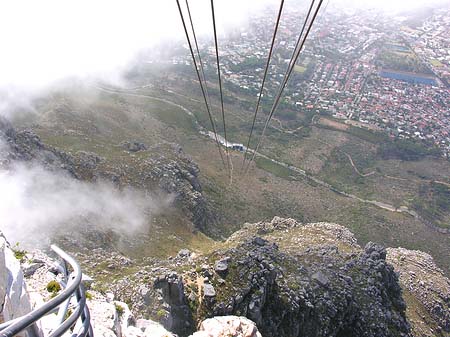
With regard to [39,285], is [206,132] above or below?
below

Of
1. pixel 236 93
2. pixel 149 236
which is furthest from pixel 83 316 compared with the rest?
pixel 236 93

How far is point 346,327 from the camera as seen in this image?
37.1 metres

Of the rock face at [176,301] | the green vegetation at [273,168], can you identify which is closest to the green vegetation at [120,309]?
the rock face at [176,301]

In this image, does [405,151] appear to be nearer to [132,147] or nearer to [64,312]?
[132,147]

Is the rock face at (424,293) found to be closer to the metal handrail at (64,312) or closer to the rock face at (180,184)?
the rock face at (180,184)

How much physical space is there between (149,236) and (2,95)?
185 feet

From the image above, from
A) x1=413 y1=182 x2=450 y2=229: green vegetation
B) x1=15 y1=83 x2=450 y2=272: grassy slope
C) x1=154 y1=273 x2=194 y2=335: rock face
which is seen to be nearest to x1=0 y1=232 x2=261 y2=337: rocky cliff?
x1=154 y1=273 x2=194 y2=335: rock face

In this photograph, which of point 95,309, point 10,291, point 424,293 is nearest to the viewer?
point 10,291

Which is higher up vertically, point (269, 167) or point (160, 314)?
point (160, 314)

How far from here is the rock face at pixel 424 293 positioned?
156 feet

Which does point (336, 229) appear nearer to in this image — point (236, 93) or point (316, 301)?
point (316, 301)

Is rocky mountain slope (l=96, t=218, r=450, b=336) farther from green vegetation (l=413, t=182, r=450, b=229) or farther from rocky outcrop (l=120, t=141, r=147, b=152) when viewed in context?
green vegetation (l=413, t=182, r=450, b=229)

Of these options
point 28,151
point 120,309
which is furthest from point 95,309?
point 28,151

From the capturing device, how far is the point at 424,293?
5238 cm
